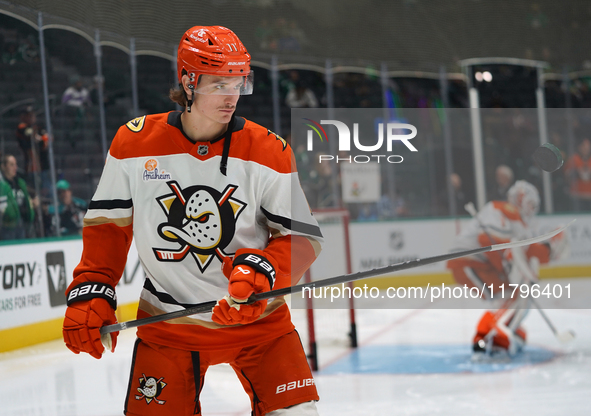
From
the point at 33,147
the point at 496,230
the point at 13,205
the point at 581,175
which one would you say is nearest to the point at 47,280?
the point at 13,205

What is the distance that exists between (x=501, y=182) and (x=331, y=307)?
330 cm

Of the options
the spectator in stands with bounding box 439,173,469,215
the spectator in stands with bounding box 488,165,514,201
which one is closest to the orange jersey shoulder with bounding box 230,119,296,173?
the spectator in stands with bounding box 488,165,514,201

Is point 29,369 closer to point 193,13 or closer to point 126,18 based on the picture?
point 126,18

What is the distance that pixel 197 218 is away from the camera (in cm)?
148

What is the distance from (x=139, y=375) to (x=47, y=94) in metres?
4.25

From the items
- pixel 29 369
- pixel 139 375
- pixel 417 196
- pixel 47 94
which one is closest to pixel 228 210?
pixel 139 375

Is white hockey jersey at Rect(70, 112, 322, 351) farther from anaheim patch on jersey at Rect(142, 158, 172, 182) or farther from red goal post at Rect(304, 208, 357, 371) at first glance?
red goal post at Rect(304, 208, 357, 371)

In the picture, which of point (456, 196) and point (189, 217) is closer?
point (189, 217)

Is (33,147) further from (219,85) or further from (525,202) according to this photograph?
(219,85)

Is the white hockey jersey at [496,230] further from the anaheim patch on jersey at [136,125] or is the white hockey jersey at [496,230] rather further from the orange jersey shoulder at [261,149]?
the anaheim patch on jersey at [136,125]

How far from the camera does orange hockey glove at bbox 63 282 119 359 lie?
1446mm

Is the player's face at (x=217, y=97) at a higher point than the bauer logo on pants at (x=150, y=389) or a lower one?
higher

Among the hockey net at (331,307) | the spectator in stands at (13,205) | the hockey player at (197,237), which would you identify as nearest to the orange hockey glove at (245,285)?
the hockey player at (197,237)

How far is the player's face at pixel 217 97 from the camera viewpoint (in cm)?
148
